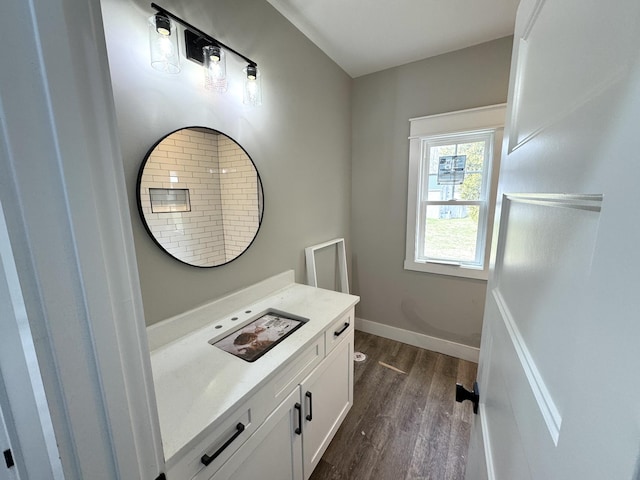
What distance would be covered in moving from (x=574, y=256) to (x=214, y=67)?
148 cm

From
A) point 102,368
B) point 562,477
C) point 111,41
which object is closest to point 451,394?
point 562,477

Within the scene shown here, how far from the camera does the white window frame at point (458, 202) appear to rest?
1982 millimetres

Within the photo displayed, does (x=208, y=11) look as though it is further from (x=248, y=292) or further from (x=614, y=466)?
(x=614, y=466)

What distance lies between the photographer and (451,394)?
6.42 ft

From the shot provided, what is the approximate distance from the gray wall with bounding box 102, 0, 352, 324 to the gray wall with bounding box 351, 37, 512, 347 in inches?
7.8

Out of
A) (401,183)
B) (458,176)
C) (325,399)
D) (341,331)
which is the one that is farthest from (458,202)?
(325,399)

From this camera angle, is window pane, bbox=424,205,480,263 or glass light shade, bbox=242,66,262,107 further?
window pane, bbox=424,205,480,263

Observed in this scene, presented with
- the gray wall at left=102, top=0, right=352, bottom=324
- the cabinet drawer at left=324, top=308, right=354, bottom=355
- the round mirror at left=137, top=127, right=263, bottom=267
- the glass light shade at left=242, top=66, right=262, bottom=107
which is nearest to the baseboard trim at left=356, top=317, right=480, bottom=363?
the gray wall at left=102, top=0, right=352, bottom=324

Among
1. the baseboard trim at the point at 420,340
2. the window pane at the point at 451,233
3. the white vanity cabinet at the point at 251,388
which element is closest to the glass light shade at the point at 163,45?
the white vanity cabinet at the point at 251,388

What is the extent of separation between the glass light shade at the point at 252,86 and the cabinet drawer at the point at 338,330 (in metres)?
1.31

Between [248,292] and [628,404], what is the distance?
59.2 inches

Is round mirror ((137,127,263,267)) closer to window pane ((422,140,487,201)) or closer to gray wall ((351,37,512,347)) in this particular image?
gray wall ((351,37,512,347))

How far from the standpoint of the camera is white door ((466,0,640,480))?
0.73 ft

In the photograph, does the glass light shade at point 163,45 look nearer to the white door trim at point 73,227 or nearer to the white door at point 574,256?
the white door trim at point 73,227
